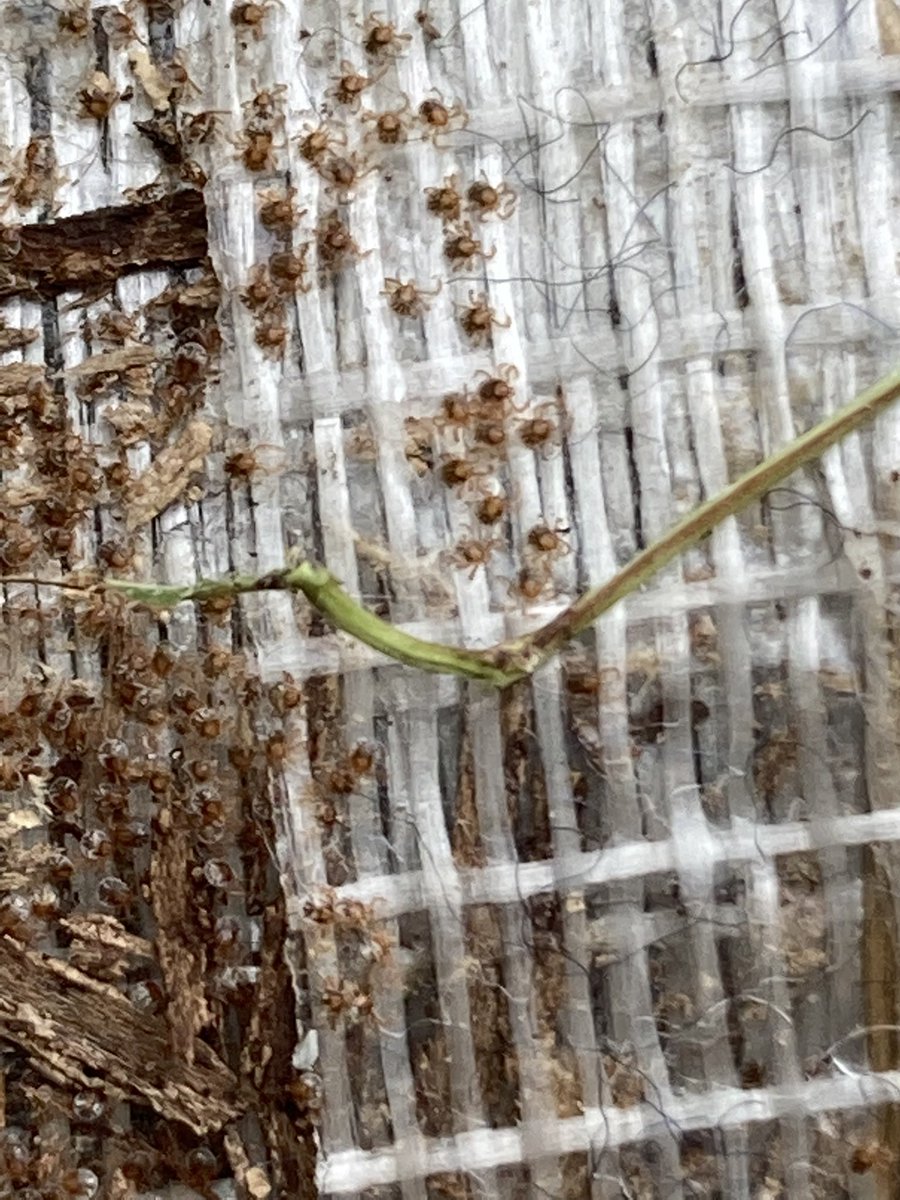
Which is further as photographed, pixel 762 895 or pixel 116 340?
pixel 116 340

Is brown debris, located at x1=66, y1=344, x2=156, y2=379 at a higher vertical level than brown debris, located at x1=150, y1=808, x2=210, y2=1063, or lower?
higher

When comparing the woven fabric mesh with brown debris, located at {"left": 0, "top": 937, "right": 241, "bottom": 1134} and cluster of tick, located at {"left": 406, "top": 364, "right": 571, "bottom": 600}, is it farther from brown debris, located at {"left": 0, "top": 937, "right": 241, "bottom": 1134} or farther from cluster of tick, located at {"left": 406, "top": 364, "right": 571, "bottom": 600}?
brown debris, located at {"left": 0, "top": 937, "right": 241, "bottom": 1134}

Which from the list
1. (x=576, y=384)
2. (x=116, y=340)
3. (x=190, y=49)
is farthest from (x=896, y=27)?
(x=116, y=340)

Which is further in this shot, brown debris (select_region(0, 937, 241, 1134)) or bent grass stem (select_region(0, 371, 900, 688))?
brown debris (select_region(0, 937, 241, 1134))

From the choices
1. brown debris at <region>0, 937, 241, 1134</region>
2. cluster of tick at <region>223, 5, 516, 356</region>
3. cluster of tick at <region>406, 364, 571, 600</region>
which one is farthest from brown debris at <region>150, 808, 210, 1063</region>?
cluster of tick at <region>223, 5, 516, 356</region>

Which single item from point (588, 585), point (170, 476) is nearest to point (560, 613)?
point (588, 585)

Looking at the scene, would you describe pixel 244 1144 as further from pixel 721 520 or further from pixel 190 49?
pixel 190 49

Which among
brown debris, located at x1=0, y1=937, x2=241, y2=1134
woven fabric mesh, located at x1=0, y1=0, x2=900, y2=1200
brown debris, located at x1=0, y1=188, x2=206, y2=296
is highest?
brown debris, located at x1=0, y1=188, x2=206, y2=296
